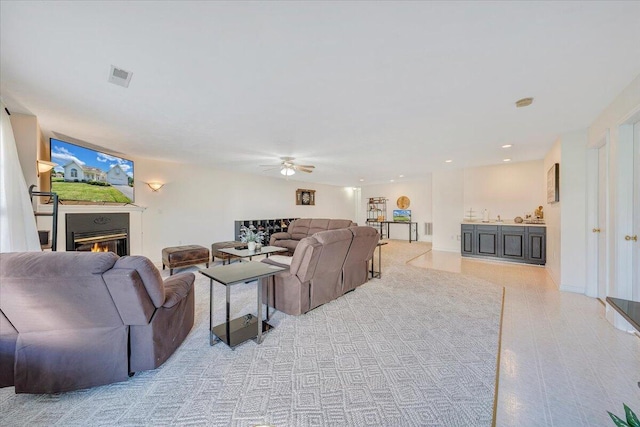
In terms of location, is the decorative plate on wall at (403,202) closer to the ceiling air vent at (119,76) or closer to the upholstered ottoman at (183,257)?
the upholstered ottoman at (183,257)

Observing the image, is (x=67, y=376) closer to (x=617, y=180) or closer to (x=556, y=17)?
(x=556, y=17)

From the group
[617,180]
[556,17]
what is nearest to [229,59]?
[556,17]

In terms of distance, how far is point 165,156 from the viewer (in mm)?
5188

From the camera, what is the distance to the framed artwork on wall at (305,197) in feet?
30.2

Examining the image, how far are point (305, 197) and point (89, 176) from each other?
632cm

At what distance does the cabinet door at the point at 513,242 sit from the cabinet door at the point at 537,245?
0.11 meters

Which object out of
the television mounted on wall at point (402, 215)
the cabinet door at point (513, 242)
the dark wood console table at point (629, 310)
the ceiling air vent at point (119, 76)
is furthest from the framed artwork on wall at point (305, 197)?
the dark wood console table at point (629, 310)

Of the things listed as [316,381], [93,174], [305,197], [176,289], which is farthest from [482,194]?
[93,174]

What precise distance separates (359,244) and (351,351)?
1618mm

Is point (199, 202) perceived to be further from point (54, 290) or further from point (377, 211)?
point (377, 211)

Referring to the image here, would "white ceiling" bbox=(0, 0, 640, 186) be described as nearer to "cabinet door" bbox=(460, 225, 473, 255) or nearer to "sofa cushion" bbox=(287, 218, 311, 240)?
"cabinet door" bbox=(460, 225, 473, 255)

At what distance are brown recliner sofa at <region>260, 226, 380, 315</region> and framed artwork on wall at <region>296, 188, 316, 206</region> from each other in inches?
222

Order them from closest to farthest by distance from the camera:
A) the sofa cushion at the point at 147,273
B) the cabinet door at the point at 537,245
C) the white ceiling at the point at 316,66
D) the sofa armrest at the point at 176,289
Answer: the white ceiling at the point at 316,66
the sofa cushion at the point at 147,273
the sofa armrest at the point at 176,289
the cabinet door at the point at 537,245

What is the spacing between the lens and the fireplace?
12.7 feet
